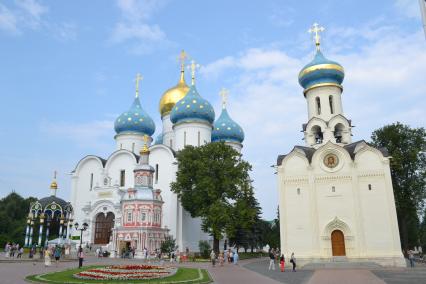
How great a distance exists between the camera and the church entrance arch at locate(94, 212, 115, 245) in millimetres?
35250

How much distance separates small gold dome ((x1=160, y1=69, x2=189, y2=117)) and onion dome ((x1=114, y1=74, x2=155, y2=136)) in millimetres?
3061

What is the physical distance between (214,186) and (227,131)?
15.1 metres

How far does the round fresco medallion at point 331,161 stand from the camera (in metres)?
24.3

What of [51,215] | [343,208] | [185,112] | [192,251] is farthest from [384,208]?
[51,215]

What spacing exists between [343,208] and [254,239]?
1378cm

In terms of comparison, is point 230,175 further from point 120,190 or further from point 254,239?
point 120,190

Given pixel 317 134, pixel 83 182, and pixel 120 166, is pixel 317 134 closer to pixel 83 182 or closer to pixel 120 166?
pixel 120 166

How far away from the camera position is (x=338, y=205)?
23.4 meters

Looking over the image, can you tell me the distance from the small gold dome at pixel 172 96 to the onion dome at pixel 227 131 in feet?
17.4

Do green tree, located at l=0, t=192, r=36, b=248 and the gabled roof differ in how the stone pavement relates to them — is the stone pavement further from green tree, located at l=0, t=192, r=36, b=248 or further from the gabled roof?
green tree, located at l=0, t=192, r=36, b=248

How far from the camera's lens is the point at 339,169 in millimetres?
24031

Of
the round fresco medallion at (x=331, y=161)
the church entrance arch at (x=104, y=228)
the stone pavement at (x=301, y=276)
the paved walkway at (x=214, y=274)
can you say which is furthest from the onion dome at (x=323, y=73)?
the church entrance arch at (x=104, y=228)

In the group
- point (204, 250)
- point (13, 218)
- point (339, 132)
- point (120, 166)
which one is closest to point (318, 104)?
point (339, 132)

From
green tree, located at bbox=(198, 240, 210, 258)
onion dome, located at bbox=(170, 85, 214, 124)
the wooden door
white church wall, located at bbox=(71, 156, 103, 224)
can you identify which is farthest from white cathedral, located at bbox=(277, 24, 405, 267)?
white church wall, located at bbox=(71, 156, 103, 224)
